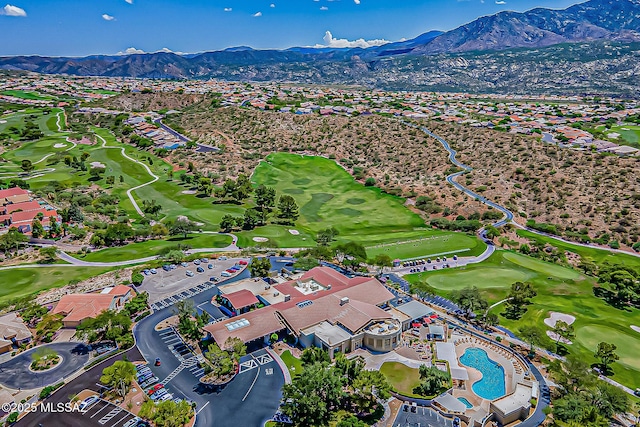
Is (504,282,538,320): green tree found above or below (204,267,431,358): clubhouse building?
below

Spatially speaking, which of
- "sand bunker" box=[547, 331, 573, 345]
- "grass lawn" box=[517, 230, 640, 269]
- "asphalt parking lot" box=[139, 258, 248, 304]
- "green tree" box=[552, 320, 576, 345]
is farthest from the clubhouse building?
"grass lawn" box=[517, 230, 640, 269]

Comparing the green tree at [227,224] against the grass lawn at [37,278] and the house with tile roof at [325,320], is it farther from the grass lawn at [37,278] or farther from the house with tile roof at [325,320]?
the house with tile roof at [325,320]

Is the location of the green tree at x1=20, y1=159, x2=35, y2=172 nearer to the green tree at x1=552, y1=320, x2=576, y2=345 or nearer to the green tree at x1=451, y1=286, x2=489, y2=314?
the green tree at x1=451, y1=286, x2=489, y2=314

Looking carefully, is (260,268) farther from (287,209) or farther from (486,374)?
(486,374)

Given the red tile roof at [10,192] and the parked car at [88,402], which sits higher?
the red tile roof at [10,192]

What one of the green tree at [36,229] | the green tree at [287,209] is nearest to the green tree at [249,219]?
the green tree at [287,209]

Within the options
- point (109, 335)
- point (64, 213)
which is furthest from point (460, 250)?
point (64, 213)

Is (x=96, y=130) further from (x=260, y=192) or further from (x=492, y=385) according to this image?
(x=492, y=385)
